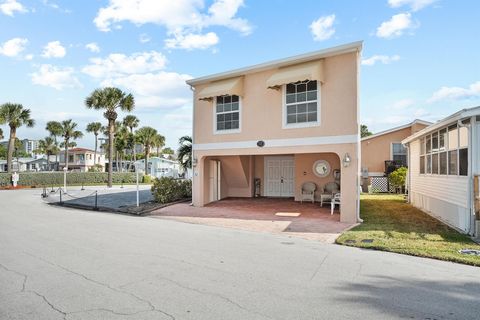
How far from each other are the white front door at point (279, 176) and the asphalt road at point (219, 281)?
1054cm

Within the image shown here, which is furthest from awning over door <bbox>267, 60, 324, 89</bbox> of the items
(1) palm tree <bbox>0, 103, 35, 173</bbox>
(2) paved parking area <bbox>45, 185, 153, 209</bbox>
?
(1) palm tree <bbox>0, 103, 35, 173</bbox>

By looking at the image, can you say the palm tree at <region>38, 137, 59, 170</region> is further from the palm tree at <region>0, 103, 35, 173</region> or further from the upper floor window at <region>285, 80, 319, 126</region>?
the upper floor window at <region>285, 80, 319, 126</region>

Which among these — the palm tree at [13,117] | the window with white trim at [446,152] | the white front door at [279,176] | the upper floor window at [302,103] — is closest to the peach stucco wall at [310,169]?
the white front door at [279,176]

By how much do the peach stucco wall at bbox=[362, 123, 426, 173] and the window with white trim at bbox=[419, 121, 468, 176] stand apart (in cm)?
1010

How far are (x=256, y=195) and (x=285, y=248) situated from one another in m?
11.9

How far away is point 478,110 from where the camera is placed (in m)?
9.42

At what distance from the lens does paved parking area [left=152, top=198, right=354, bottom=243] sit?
1095 centimetres

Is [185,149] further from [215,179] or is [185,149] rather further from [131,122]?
[131,122]

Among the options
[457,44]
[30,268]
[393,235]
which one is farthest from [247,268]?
[457,44]

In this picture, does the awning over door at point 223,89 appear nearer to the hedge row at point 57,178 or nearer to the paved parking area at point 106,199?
the paved parking area at point 106,199

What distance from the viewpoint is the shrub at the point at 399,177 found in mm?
22438

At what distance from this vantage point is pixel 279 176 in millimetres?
20094

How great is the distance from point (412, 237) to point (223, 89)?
9.40m

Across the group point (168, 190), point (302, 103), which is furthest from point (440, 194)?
point (168, 190)
